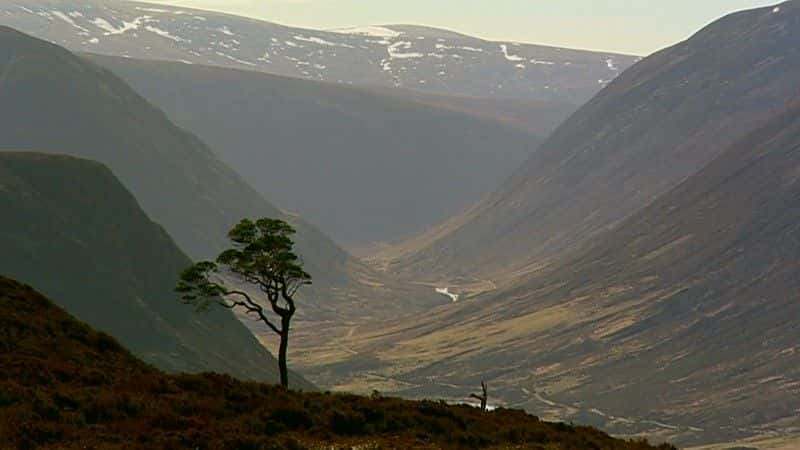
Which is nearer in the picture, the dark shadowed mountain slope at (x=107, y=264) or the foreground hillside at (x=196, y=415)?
the foreground hillside at (x=196, y=415)

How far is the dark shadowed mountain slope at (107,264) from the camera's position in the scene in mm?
141750

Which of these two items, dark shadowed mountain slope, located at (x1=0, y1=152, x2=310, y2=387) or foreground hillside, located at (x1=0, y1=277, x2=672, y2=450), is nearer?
foreground hillside, located at (x1=0, y1=277, x2=672, y2=450)

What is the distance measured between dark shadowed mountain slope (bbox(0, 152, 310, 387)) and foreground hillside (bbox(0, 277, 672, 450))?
279ft

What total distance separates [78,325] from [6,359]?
13302 millimetres

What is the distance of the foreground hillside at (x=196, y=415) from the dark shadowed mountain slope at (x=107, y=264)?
279 feet

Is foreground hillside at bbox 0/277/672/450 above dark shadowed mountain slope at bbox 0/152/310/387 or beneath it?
beneath

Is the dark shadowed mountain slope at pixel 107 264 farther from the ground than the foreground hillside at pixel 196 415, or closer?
farther from the ground

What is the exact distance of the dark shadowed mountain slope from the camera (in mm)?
141750

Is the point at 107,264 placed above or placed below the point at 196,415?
above

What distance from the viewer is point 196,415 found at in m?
44.5

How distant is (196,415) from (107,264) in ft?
377

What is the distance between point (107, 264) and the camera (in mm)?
154250

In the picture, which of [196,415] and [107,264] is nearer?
[196,415]

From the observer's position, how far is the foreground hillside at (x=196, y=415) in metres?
39.5
